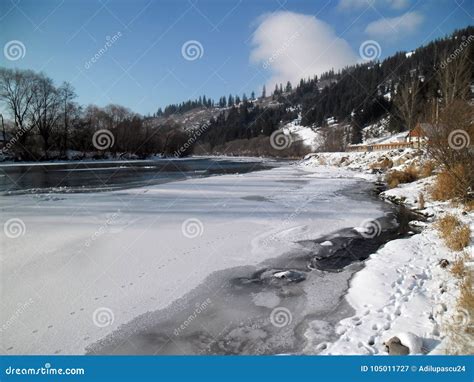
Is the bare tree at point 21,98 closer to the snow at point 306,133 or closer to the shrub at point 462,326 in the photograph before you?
the shrub at point 462,326

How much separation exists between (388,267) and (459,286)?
4.95 feet

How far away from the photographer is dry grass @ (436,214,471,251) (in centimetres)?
699

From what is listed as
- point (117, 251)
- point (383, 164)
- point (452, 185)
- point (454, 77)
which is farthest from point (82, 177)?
point (454, 77)

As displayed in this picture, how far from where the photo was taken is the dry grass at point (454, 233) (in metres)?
6.99

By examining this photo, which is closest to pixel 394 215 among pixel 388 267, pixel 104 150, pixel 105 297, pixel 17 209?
pixel 388 267

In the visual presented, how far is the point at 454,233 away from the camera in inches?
298

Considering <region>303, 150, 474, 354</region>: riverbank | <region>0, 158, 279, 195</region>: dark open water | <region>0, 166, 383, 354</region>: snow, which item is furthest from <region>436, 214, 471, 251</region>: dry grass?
<region>0, 158, 279, 195</region>: dark open water

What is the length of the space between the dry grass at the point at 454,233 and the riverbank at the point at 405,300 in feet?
0.50

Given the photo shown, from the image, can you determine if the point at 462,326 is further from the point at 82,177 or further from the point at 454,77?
the point at 454,77

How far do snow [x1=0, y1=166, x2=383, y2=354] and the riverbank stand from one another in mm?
1503

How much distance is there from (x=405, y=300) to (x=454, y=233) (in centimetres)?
397

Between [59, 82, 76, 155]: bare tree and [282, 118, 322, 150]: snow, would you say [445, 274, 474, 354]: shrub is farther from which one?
[282, 118, 322, 150]: snow

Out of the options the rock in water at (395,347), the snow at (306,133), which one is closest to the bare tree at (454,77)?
the rock in water at (395,347)

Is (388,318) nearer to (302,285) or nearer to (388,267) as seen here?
(302,285)
